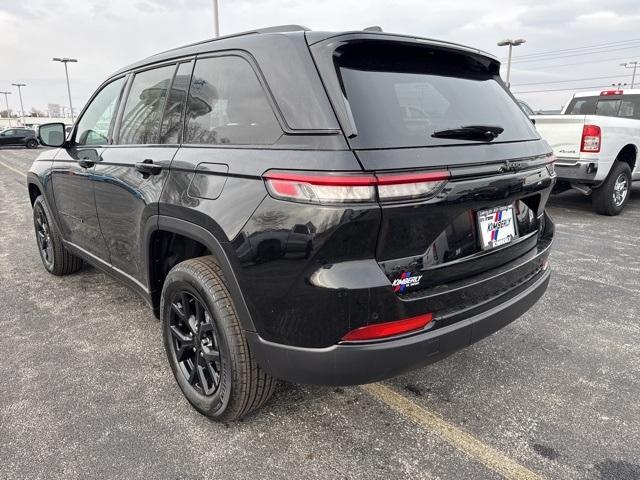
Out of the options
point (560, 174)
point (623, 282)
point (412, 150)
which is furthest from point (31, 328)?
point (560, 174)

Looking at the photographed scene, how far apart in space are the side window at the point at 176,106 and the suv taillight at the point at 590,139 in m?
5.85

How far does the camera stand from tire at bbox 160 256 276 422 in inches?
81.5

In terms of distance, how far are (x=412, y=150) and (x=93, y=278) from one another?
373cm

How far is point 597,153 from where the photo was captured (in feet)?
21.2

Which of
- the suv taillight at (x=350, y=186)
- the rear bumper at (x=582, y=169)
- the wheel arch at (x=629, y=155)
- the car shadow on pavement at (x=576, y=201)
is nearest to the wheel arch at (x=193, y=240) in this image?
the suv taillight at (x=350, y=186)

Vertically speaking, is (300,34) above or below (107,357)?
above

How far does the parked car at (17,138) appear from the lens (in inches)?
1182

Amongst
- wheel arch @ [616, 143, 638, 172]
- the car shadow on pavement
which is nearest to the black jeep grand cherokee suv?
wheel arch @ [616, 143, 638, 172]

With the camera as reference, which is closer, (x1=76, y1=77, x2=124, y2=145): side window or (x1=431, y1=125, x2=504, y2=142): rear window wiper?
(x1=431, y1=125, x2=504, y2=142): rear window wiper

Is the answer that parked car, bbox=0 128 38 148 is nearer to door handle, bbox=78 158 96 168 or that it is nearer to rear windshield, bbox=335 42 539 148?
door handle, bbox=78 158 96 168

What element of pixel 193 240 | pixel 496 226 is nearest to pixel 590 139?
pixel 496 226

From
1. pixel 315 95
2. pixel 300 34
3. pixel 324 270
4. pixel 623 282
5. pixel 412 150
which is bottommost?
pixel 623 282

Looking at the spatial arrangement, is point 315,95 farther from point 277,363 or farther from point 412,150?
point 277,363

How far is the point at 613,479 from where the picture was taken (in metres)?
1.96
